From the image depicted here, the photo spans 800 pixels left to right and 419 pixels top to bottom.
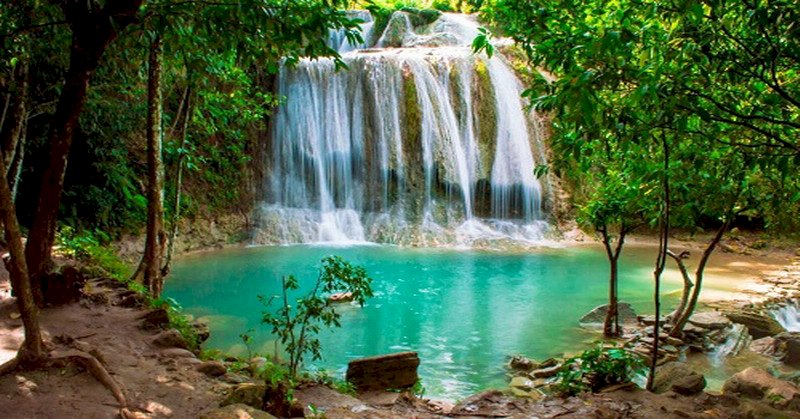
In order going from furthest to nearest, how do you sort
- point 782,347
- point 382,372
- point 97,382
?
point 782,347 → point 382,372 → point 97,382

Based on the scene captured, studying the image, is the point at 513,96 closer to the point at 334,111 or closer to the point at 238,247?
the point at 334,111

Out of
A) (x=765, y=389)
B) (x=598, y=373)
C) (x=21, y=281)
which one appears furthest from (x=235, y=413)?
(x=765, y=389)

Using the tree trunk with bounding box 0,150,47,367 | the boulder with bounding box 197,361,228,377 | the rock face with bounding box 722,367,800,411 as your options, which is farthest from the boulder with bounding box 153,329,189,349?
the rock face with bounding box 722,367,800,411

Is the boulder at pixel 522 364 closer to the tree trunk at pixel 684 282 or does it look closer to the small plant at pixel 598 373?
the small plant at pixel 598 373

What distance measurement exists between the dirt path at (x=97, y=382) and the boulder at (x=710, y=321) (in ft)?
23.8

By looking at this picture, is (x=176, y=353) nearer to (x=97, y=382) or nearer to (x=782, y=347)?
(x=97, y=382)

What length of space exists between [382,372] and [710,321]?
18.0ft

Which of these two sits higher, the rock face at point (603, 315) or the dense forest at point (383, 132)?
the dense forest at point (383, 132)

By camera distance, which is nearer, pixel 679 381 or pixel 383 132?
Answer: pixel 679 381

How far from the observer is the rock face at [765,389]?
4.75 meters

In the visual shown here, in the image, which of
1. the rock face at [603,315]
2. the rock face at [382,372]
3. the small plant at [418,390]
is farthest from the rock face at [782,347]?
the rock face at [382,372]

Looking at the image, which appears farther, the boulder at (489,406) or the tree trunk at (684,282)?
the tree trunk at (684,282)

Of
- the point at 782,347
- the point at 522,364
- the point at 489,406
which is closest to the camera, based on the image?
the point at 489,406

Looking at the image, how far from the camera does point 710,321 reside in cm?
847
